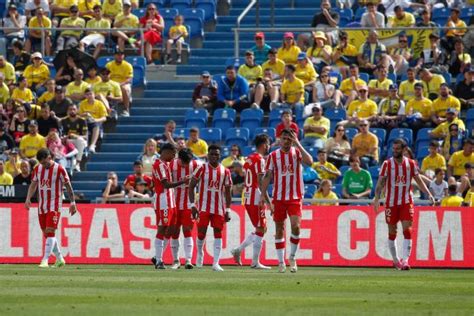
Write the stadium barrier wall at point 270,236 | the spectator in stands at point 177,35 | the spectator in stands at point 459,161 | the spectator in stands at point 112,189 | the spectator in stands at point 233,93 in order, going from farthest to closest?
the spectator in stands at point 177,35, the spectator in stands at point 233,93, the spectator in stands at point 112,189, the spectator in stands at point 459,161, the stadium barrier wall at point 270,236

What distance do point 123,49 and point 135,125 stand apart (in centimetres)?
255

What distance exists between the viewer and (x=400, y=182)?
22938 mm

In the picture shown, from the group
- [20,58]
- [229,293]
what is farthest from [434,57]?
[229,293]

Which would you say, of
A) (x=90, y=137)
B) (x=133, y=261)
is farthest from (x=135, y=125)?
(x=133, y=261)

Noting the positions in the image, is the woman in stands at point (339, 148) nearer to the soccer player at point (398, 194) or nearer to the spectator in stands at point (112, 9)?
the soccer player at point (398, 194)

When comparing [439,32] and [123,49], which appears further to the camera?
[123,49]

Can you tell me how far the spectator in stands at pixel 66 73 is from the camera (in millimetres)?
32094

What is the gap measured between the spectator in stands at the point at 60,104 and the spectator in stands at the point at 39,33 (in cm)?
325

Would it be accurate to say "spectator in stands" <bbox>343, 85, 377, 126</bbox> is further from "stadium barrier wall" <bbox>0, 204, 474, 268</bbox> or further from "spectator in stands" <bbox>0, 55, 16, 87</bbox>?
"spectator in stands" <bbox>0, 55, 16, 87</bbox>

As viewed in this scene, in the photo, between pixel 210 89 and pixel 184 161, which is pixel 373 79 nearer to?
pixel 210 89

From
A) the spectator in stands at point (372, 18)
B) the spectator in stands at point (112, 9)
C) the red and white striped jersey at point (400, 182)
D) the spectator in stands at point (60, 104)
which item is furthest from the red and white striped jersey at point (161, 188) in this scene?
the spectator in stands at point (112, 9)

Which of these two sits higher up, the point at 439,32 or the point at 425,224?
the point at 439,32

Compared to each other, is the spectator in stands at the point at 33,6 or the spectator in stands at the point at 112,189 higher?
the spectator in stands at the point at 33,6

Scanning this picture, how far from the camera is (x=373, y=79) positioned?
3050cm
